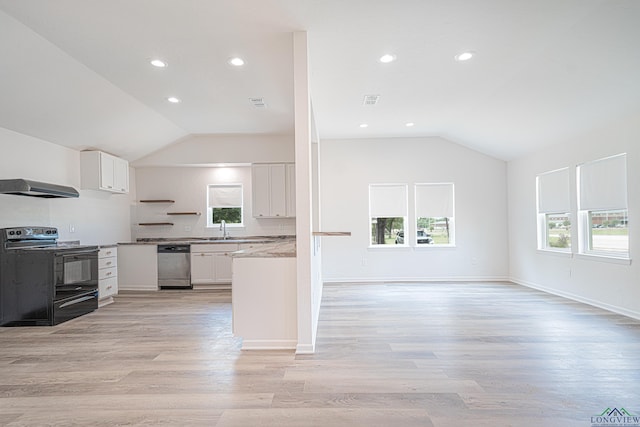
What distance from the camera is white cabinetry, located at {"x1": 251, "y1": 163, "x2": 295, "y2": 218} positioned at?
20.9 feet

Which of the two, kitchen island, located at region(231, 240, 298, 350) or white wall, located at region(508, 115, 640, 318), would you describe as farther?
white wall, located at region(508, 115, 640, 318)

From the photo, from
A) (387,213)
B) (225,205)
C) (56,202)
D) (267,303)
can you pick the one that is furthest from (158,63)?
(387,213)

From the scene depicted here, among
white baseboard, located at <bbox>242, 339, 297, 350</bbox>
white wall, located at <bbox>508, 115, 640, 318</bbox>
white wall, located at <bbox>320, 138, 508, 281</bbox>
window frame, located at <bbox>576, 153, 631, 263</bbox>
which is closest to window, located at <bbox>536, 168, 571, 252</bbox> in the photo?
white wall, located at <bbox>508, 115, 640, 318</bbox>

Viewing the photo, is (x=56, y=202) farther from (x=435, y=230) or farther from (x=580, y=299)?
(x=580, y=299)

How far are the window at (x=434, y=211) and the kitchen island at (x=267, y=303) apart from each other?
160 inches

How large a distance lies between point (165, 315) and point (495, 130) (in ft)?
18.4

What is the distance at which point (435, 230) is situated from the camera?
6.61 metres

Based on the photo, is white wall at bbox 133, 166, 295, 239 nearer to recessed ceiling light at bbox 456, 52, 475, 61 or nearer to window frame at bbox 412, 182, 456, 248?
window frame at bbox 412, 182, 456, 248

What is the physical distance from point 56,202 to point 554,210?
7.61m

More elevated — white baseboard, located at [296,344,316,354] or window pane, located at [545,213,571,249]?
window pane, located at [545,213,571,249]

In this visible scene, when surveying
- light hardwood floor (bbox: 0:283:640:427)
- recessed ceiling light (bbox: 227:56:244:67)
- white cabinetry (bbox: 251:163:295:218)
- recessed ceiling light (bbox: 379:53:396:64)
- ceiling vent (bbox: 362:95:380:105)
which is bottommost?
light hardwood floor (bbox: 0:283:640:427)

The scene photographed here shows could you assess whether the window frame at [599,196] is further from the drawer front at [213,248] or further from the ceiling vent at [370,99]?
the drawer front at [213,248]

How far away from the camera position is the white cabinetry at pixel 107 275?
4.98 meters

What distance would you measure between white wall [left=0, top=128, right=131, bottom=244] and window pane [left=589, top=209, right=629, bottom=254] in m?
7.64
